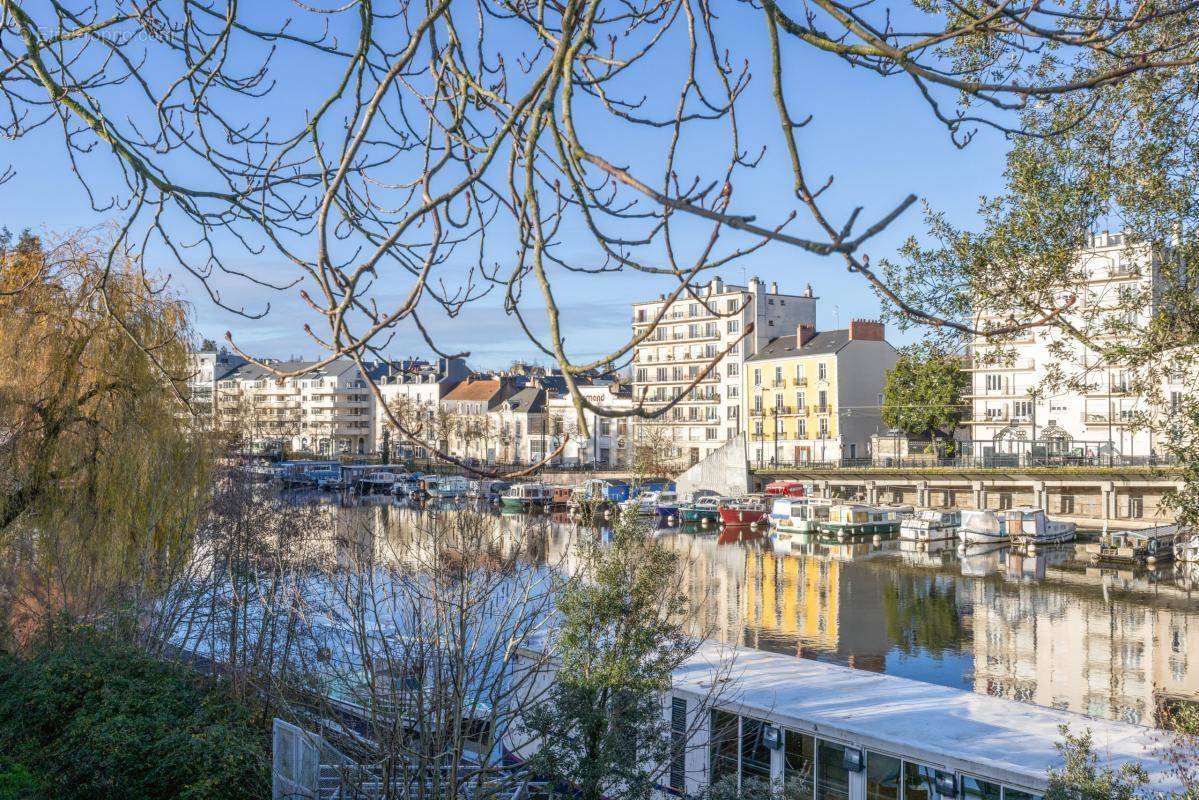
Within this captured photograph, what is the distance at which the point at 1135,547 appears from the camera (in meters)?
33.2

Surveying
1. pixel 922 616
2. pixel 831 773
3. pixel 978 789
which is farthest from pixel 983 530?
pixel 978 789

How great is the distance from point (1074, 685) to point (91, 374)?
1651cm

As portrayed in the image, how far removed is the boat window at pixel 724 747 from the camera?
37.6 feet

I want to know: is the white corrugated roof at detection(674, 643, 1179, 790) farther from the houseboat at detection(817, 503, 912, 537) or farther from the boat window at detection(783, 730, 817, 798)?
the houseboat at detection(817, 503, 912, 537)

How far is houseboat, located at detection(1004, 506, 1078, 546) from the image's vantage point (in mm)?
37875

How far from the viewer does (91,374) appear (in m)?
13.1

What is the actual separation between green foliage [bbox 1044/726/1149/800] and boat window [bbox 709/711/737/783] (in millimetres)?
3821

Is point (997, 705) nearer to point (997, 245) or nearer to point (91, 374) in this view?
point (997, 245)

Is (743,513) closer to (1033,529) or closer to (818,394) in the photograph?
(1033,529)

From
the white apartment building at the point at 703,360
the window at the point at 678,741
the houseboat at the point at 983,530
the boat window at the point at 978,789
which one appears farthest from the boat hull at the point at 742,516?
the boat window at the point at 978,789

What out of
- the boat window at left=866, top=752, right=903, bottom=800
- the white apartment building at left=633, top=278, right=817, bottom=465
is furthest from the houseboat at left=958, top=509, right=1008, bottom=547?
the boat window at left=866, top=752, right=903, bottom=800

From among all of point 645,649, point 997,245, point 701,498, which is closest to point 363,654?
point 645,649

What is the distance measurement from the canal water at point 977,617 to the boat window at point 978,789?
5.31m

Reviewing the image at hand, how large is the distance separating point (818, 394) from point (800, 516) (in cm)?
1692
